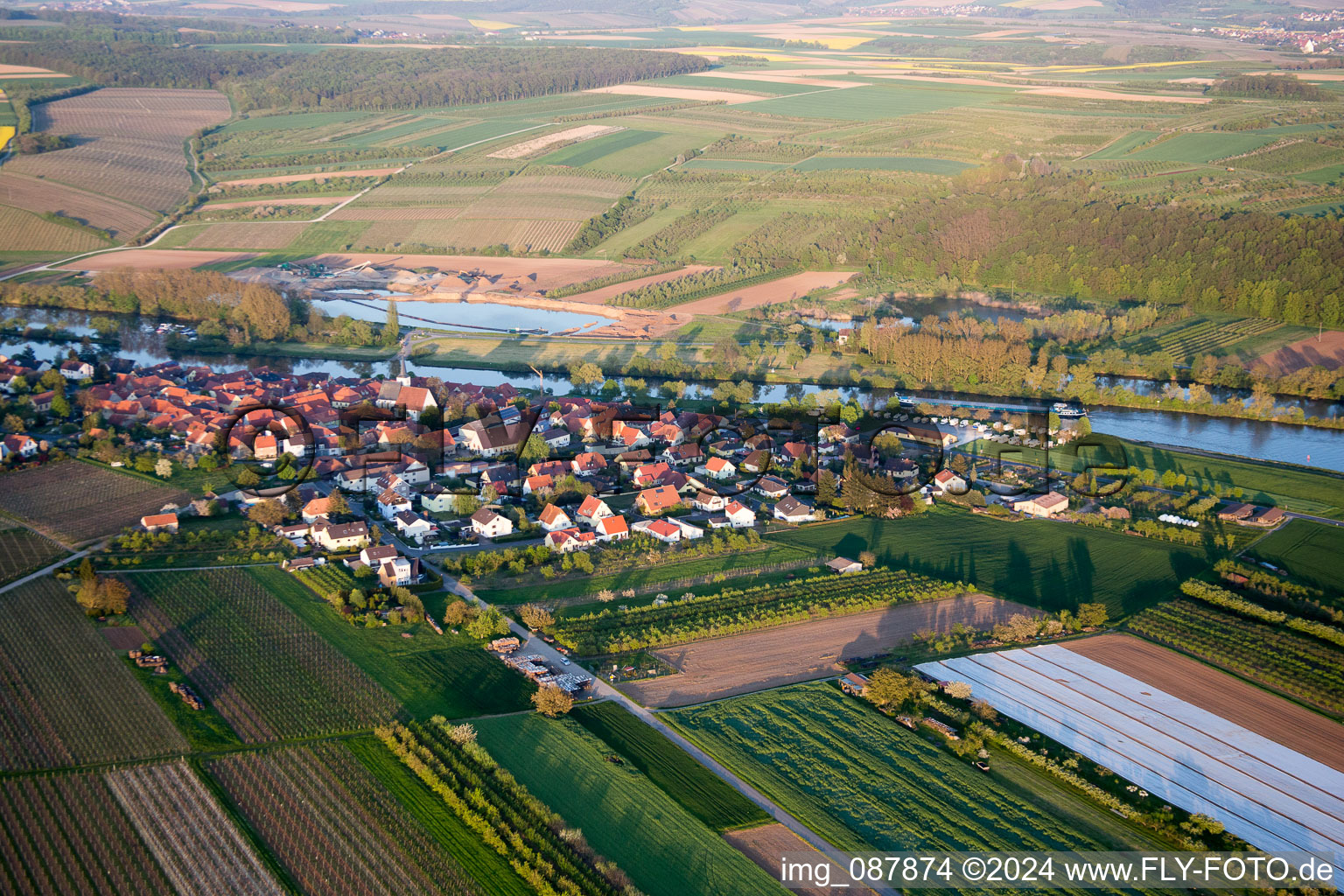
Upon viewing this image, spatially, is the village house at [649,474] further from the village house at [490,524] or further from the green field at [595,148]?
the green field at [595,148]

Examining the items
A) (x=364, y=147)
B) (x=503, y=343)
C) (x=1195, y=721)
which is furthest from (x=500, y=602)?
(x=364, y=147)

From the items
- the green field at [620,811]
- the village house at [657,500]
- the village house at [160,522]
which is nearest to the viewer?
the green field at [620,811]

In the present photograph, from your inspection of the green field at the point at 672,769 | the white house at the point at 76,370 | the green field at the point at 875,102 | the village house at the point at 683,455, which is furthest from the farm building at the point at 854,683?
the green field at the point at 875,102

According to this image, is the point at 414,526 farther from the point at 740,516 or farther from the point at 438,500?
the point at 740,516

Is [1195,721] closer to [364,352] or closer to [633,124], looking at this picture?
[364,352]

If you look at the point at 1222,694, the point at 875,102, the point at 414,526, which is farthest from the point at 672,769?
the point at 875,102
